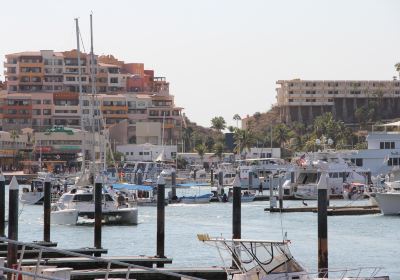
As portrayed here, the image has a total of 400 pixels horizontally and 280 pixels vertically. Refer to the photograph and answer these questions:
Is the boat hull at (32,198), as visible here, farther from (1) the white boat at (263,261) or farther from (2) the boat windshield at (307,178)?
(1) the white boat at (263,261)

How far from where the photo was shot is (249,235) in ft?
237

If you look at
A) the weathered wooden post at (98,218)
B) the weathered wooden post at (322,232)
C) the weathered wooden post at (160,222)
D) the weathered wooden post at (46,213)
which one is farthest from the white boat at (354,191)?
the weathered wooden post at (322,232)

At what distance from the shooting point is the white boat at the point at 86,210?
76.8 m

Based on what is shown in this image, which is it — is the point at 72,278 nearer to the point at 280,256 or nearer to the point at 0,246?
the point at 280,256

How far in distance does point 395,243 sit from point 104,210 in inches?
744

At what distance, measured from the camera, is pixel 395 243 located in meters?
66.8

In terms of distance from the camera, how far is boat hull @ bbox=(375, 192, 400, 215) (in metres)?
86.1

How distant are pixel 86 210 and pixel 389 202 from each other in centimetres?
2147

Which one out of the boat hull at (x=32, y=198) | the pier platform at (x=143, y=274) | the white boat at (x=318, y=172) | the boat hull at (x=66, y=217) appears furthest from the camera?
the white boat at (x=318, y=172)

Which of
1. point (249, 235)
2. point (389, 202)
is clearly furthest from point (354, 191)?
point (249, 235)

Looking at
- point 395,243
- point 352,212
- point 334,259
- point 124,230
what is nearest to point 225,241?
point 334,259

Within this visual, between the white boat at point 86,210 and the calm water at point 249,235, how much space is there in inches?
40.7

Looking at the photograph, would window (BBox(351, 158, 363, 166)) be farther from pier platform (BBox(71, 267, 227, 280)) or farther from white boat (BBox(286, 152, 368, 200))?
pier platform (BBox(71, 267, 227, 280))

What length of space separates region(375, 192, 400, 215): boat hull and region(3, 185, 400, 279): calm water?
3.15 feet
